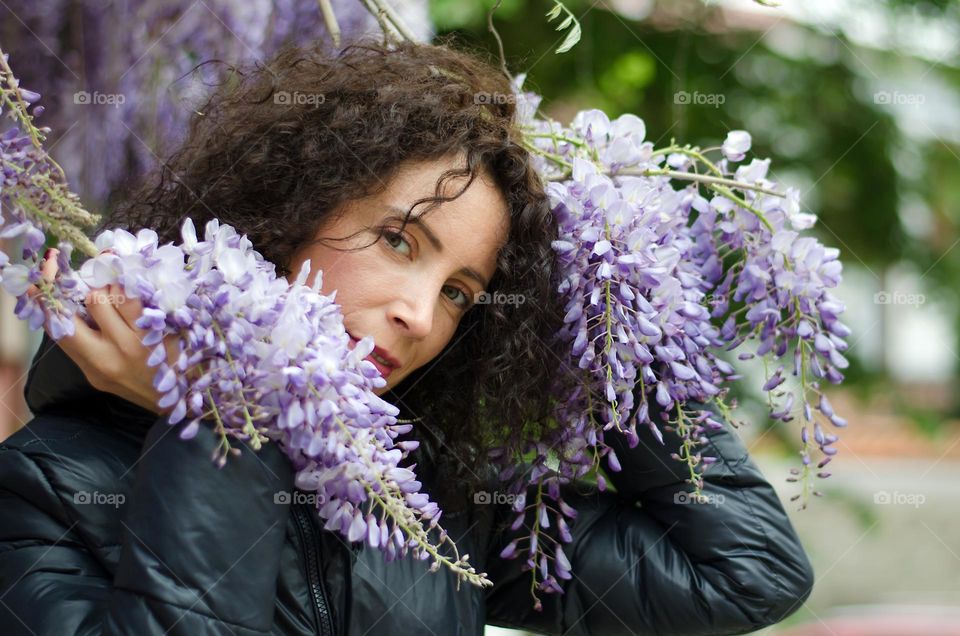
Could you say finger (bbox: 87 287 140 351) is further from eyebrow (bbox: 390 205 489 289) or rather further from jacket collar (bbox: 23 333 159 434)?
eyebrow (bbox: 390 205 489 289)

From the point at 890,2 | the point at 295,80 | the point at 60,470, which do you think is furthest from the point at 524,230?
the point at 890,2

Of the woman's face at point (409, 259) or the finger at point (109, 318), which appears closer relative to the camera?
the finger at point (109, 318)

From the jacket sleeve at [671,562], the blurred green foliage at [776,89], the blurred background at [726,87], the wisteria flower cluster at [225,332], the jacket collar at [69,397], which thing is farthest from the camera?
the blurred green foliage at [776,89]

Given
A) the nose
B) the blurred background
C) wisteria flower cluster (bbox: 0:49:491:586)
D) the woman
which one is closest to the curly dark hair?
the woman

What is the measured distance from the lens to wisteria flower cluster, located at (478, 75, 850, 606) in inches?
50.1

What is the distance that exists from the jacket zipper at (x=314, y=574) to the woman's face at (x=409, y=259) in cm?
18

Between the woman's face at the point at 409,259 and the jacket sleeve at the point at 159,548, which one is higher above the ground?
the woman's face at the point at 409,259

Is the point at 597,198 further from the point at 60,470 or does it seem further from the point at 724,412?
the point at 60,470

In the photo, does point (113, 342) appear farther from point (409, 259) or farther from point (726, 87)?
point (726, 87)

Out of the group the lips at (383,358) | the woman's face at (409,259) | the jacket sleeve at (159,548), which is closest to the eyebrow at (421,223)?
the woman's face at (409,259)

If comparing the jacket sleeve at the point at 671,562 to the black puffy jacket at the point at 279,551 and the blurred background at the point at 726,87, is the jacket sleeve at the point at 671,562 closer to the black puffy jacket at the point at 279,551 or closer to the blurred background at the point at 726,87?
the black puffy jacket at the point at 279,551

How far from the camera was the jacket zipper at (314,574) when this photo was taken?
1223mm

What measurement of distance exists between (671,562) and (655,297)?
448 millimetres

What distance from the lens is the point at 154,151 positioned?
6.55 ft
